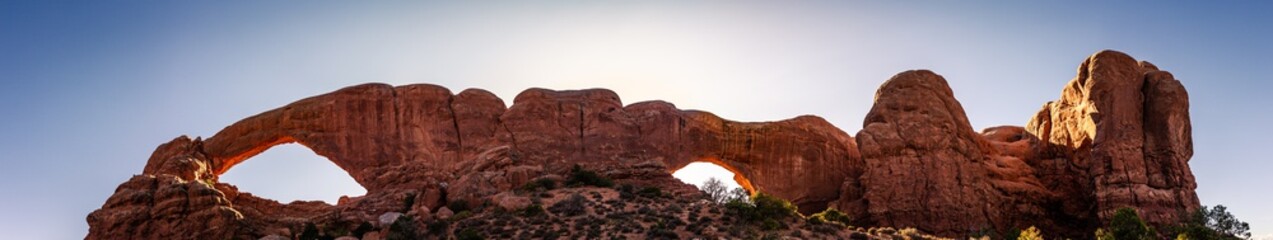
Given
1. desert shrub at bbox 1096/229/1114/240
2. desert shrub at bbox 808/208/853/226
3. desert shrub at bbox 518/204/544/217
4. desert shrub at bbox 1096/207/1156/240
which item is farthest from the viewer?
desert shrub at bbox 1096/207/1156/240

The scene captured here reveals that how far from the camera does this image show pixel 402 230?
38.9 meters

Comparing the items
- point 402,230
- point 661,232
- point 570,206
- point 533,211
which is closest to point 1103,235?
point 661,232

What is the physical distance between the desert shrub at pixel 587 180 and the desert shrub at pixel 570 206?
4415 millimetres

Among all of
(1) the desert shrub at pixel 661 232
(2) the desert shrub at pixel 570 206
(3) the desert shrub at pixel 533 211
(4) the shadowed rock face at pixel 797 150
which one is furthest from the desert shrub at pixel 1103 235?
(3) the desert shrub at pixel 533 211

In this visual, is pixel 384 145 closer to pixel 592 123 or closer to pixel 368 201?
pixel 368 201

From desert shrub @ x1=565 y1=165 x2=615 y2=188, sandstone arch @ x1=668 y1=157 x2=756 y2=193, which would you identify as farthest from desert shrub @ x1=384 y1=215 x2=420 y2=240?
sandstone arch @ x1=668 y1=157 x2=756 y2=193

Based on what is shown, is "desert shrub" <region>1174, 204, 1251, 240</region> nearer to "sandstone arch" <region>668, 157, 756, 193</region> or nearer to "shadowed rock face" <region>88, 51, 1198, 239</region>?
"shadowed rock face" <region>88, 51, 1198, 239</region>

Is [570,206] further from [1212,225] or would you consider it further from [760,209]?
[1212,225]

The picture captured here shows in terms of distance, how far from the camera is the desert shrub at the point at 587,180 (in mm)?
47625

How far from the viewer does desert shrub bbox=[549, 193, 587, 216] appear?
41.8 metres

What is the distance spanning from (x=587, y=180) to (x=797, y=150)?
1387 centimetres

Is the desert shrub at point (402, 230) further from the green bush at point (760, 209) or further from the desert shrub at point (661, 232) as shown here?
the green bush at point (760, 209)

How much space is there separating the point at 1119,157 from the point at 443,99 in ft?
111

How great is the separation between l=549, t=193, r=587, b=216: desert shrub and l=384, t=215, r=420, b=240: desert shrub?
19.2 feet
